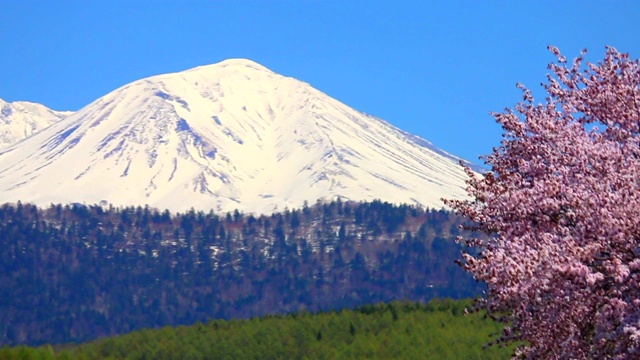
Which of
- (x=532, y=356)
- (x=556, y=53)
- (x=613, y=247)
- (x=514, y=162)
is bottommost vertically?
(x=532, y=356)

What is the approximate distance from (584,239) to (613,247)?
386 millimetres

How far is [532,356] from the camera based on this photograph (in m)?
22.5

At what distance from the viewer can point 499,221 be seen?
21.9 m

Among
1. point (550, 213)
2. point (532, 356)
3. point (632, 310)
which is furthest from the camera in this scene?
point (532, 356)

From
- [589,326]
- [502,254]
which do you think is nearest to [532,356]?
[589,326]

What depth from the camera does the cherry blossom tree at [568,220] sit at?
62.2 feet

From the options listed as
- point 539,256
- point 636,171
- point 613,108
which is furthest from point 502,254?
point 613,108

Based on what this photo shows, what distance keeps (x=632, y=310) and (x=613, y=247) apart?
2.88ft

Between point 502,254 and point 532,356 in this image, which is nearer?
point 502,254

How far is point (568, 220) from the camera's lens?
20.5m

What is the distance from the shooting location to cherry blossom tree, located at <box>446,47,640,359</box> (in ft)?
62.2

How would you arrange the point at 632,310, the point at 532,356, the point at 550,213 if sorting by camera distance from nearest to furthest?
the point at 632,310 < the point at 550,213 < the point at 532,356

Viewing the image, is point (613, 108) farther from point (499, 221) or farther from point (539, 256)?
point (539, 256)

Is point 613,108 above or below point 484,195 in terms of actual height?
above
